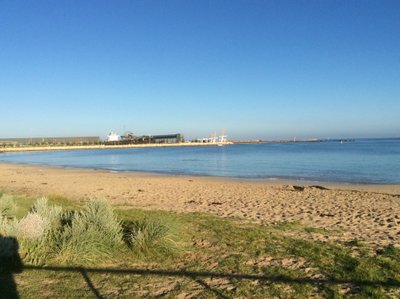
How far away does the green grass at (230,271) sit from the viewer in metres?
4.84

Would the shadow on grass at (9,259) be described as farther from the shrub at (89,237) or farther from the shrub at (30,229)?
the shrub at (89,237)

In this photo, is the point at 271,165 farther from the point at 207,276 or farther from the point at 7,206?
the point at 207,276

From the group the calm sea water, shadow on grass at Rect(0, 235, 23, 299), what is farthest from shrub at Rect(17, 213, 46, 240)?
the calm sea water

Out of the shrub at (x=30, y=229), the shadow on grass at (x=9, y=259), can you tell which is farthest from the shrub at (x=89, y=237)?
the shadow on grass at (x=9, y=259)

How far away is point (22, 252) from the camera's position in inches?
236

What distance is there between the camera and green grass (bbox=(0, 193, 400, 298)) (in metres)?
4.84

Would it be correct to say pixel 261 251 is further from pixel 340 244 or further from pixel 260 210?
pixel 260 210

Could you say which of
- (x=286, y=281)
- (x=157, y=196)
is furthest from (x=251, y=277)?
(x=157, y=196)

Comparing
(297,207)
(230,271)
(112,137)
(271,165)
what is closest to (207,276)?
(230,271)

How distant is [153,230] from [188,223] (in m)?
2.25

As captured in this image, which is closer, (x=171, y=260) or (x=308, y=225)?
(x=171, y=260)

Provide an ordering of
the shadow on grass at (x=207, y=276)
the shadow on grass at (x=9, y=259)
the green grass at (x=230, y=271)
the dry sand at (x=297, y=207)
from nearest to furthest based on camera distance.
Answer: the green grass at (x=230, y=271), the shadow on grass at (x=207, y=276), the shadow on grass at (x=9, y=259), the dry sand at (x=297, y=207)

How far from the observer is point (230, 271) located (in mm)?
5617

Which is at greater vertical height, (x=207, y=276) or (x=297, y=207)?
(x=207, y=276)
